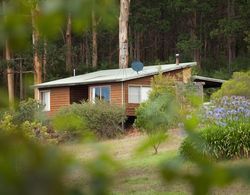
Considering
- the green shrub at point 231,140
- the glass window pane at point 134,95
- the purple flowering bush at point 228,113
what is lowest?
the green shrub at point 231,140

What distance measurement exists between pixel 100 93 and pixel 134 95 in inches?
69.0

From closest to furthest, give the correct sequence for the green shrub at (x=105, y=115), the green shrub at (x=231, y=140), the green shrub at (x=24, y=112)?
1. the green shrub at (x=24, y=112)
2. the green shrub at (x=231, y=140)
3. the green shrub at (x=105, y=115)

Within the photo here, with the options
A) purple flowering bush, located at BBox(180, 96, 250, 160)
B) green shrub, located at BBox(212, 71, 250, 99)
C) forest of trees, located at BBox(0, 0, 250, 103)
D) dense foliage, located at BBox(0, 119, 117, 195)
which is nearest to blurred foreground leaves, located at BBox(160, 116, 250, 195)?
dense foliage, located at BBox(0, 119, 117, 195)

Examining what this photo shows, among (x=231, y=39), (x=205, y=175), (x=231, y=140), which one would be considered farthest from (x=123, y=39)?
(x=205, y=175)

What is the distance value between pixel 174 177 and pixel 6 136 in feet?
0.91

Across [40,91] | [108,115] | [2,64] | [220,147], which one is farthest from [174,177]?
[2,64]

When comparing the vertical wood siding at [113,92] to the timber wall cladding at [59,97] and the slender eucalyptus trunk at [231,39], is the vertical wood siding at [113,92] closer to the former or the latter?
the timber wall cladding at [59,97]

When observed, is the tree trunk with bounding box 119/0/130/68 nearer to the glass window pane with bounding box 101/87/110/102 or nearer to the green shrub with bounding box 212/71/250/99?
the glass window pane with bounding box 101/87/110/102

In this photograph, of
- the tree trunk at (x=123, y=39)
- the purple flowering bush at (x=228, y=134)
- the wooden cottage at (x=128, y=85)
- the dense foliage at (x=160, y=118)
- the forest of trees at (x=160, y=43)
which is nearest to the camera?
the dense foliage at (x=160, y=118)

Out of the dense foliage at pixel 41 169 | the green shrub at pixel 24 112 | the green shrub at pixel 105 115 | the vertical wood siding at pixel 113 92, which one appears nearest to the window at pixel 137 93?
the vertical wood siding at pixel 113 92

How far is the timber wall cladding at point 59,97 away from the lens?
31.0 metres

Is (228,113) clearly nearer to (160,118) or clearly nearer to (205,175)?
(160,118)

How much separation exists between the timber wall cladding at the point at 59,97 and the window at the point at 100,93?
2.03 metres

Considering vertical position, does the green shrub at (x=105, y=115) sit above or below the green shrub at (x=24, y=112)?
below
